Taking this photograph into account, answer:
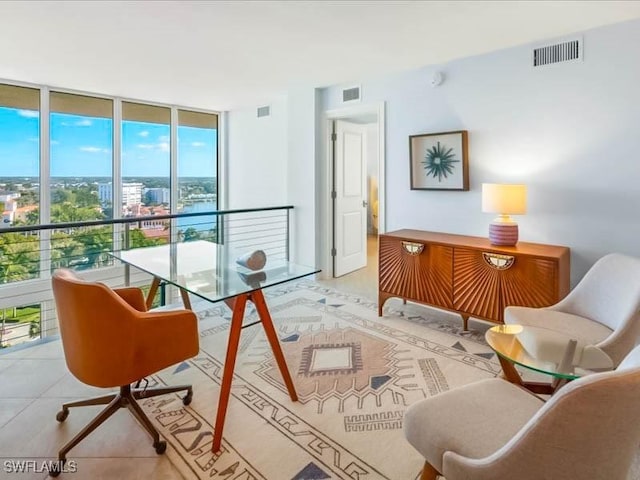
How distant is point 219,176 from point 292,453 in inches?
218

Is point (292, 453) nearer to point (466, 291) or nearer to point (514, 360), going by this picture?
point (514, 360)

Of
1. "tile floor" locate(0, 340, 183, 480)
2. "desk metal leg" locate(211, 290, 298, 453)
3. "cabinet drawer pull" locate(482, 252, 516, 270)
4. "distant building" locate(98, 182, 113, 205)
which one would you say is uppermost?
"distant building" locate(98, 182, 113, 205)

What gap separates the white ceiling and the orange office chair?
2013mm

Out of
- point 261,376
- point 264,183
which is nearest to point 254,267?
point 261,376

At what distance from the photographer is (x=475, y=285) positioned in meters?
3.19

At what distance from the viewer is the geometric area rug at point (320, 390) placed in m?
1.84

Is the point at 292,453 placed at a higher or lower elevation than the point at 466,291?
lower

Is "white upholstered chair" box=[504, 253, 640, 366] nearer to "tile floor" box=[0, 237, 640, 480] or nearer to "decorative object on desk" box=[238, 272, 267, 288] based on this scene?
"tile floor" box=[0, 237, 640, 480]

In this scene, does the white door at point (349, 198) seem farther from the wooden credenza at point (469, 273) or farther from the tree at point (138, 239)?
the tree at point (138, 239)

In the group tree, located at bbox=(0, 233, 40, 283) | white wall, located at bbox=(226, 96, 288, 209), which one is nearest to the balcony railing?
tree, located at bbox=(0, 233, 40, 283)

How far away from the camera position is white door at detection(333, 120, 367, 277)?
5.16 m

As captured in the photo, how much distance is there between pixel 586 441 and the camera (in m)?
1.02

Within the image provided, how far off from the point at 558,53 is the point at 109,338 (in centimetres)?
374

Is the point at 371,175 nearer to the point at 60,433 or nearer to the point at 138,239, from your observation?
the point at 138,239
